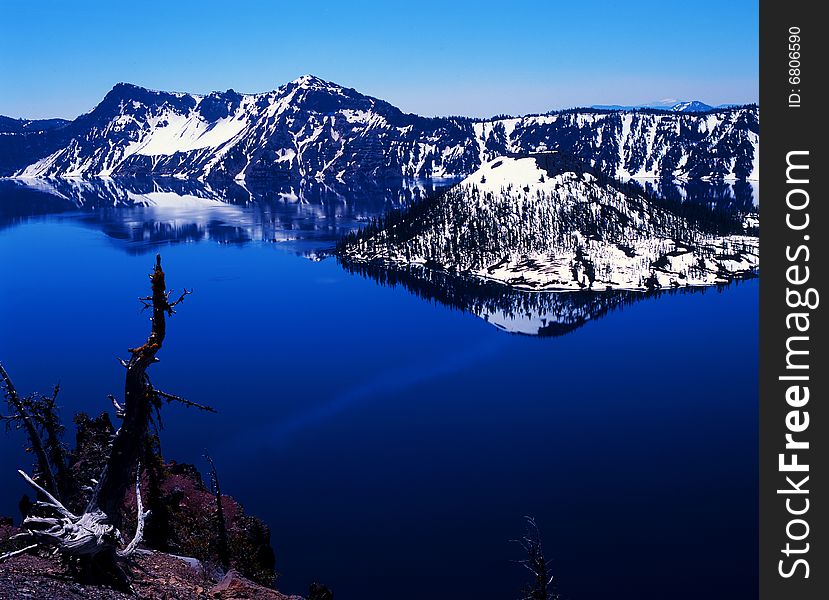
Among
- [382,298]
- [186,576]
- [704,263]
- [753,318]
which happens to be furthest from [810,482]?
[704,263]

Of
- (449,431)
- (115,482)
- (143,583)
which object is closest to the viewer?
(115,482)

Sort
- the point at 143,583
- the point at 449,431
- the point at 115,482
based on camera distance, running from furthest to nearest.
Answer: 1. the point at 449,431
2. the point at 143,583
3. the point at 115,482

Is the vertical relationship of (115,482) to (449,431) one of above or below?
above

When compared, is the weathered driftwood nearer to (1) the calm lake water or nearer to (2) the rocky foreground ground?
(2) the rocky foreground ground

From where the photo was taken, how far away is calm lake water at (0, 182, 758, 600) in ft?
185

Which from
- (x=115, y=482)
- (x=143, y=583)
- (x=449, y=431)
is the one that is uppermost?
(x=115, y=482)

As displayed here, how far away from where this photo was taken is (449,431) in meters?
83.4

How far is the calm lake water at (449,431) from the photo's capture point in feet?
185

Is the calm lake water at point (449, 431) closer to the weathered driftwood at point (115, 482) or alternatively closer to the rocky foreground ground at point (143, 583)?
the rocky foreground ground at point (143, 583)

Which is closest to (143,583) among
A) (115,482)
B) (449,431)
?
(115,482)

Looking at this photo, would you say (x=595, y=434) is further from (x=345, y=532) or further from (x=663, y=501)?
(x=345, y=532)

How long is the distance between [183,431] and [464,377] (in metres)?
43.7

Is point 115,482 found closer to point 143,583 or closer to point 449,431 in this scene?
point 143,583

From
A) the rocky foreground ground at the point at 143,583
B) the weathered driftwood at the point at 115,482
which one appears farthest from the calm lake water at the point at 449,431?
the weathered driftwood at the point at 115,482
